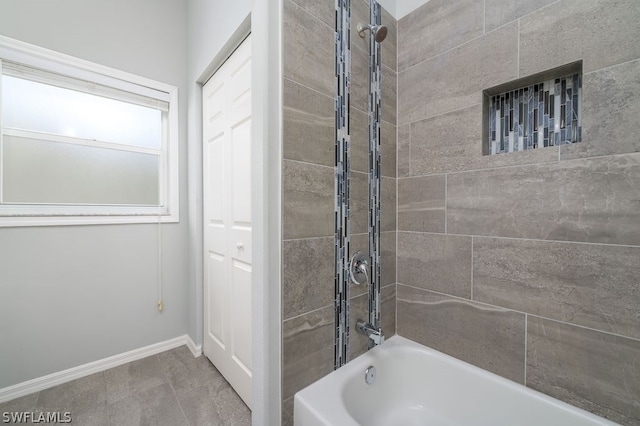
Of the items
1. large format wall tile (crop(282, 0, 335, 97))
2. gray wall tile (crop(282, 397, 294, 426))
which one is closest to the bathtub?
gray wall tile (crop(282, 397, 294, 426))

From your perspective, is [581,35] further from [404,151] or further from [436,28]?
[404,151]

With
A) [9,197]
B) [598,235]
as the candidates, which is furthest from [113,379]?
[598,235]

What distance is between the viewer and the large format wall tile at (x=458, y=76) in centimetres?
104

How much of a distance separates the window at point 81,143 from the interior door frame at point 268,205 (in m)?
1.46

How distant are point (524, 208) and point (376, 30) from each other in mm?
1009

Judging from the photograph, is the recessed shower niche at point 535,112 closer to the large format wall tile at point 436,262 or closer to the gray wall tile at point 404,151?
the gray wall tile at point 404,151

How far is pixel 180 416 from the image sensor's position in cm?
135

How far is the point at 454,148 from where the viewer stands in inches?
46.8

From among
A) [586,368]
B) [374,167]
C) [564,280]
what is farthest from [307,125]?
[586,368]

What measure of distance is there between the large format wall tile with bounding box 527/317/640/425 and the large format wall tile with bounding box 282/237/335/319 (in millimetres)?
844

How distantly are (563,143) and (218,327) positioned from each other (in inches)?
84.4

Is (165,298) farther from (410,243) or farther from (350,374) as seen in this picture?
(410,243)

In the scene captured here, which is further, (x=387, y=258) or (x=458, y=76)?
(x=387, y=258)

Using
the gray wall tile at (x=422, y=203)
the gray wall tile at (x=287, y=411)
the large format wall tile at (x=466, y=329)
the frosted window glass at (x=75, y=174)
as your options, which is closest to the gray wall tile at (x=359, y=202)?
the gray wall tile at (x=422, y=203)
